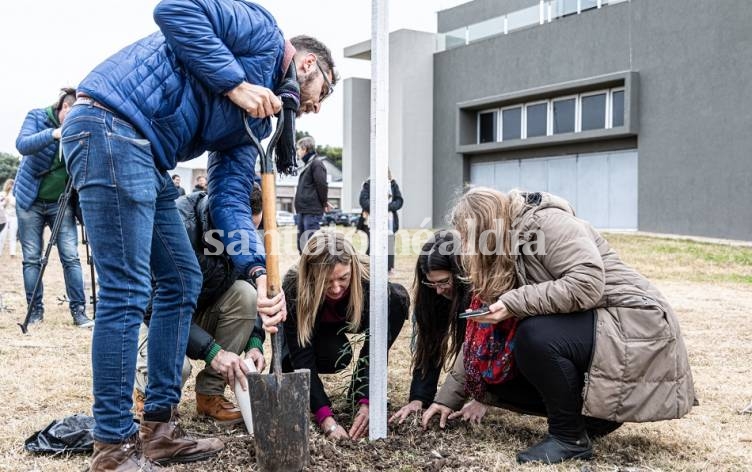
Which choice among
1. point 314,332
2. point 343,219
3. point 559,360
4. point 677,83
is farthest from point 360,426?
point 343,219

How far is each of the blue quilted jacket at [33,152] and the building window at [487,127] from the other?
18.7m

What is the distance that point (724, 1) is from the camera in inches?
625

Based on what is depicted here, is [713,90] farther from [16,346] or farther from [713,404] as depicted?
[16,346]

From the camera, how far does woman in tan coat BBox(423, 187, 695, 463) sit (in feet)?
8.20

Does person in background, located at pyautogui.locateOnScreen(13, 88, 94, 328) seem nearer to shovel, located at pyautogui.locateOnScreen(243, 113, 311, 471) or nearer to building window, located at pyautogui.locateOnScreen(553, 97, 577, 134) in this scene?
shovel, located at pyautogui.locateOnScreen(243, 113, 311, 471)

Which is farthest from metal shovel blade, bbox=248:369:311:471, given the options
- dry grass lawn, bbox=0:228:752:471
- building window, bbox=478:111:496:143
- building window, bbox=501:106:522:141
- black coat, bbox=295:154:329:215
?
building window, bbox=478:111:496:143

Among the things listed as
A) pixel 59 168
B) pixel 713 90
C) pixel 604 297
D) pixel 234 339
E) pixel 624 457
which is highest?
pixel 713 90

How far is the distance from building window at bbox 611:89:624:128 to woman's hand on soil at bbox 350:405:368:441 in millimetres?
17223

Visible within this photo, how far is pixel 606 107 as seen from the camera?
19.2 metres

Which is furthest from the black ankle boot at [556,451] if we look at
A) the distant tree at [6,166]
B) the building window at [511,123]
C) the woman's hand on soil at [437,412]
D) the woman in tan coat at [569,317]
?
the distant tree at [6,166]

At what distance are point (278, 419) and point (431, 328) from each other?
1.04 m

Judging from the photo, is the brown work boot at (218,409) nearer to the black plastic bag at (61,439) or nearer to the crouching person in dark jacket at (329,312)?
the crouching person in dark jacket at (329,312)

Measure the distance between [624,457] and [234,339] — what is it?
1728mm

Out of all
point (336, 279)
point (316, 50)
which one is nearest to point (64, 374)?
point (336, 279)
